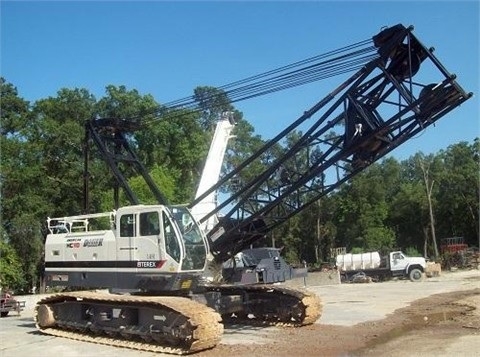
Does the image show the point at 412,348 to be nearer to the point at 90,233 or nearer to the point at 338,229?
the point at 90,233

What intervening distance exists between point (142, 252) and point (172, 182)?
30.5 meters

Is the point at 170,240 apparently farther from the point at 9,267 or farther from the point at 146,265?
the point at 9,267

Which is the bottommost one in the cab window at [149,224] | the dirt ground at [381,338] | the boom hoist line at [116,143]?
the dirt ground at [381,338]

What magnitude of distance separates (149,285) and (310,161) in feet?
15.7

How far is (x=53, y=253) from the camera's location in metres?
15.7

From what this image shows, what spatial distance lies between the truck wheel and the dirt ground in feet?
76.9

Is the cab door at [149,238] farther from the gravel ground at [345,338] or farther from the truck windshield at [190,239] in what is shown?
the gravel ground at [345,338]

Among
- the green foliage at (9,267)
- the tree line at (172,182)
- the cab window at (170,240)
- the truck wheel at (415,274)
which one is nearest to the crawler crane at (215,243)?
the cab window at (170,240)

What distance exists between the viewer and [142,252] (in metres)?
13.5

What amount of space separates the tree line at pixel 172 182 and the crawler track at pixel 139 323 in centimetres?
562

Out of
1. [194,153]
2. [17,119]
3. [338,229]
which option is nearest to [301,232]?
[338,229]

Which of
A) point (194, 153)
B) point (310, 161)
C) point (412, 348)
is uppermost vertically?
point (194, 153)

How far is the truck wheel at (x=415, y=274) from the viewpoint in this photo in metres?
40.1

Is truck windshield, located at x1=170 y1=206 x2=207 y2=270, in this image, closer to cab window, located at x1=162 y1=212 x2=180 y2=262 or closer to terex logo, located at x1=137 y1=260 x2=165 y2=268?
cab window, located at x1=162 y1=212 x2=180 y2=262
